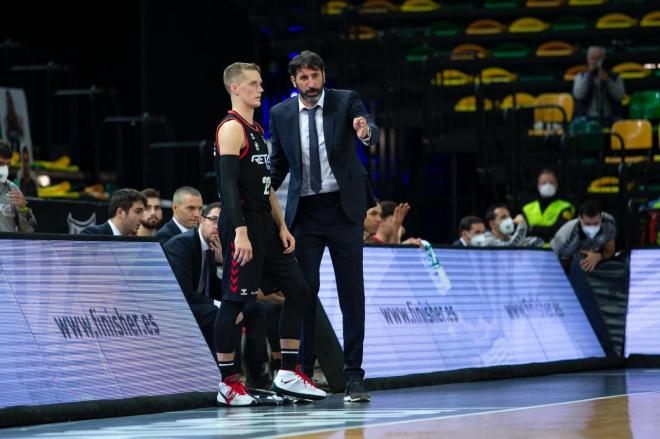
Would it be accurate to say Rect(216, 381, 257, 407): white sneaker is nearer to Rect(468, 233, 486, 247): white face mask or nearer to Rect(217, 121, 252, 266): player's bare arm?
Rect(217, 121, 252, 266): player's bare arm

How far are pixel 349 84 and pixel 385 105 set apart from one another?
0.99 m

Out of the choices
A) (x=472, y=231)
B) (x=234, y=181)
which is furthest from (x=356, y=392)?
(x=472, y=231)

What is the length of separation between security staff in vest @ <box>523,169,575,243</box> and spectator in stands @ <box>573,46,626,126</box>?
2590 millimetres

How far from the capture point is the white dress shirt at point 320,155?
7398 millimetres

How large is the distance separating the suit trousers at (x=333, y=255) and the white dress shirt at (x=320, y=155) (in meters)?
0.05

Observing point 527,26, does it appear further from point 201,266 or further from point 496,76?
point 201,266

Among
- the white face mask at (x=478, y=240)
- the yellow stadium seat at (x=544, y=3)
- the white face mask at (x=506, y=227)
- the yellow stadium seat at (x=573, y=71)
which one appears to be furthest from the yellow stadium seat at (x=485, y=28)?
the white face mask at (x=478, y=240)

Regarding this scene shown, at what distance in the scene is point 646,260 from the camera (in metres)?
11.1

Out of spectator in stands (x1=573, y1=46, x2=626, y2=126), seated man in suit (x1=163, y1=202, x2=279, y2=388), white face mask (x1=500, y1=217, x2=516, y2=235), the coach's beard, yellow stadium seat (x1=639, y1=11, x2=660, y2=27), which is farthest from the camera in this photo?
yellow stadium seat (x1=639, y1=11, x2=660, y2=27)

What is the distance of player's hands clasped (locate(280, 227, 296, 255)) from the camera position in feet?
23.5

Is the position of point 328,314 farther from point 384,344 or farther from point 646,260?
point 646,260

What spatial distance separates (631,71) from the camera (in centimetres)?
1898

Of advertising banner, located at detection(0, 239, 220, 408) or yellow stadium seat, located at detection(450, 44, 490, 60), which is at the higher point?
yellow stadium seat, located at detection(450, 44, 490, 60)

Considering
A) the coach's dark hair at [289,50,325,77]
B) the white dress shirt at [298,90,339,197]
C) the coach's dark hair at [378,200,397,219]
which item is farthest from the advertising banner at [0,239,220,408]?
the coach's dark hair at [378,200,397,219]
